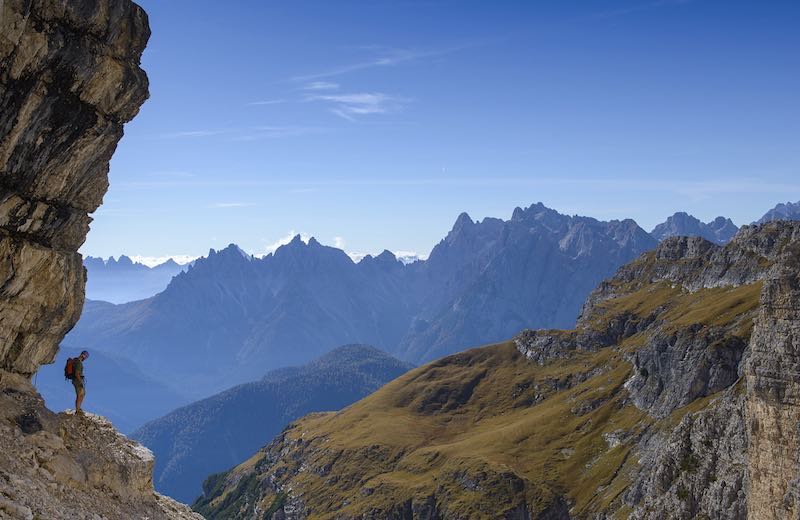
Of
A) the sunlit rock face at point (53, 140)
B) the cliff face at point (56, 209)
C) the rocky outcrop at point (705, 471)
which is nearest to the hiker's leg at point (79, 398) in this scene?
the cliff face at point (56, 209)

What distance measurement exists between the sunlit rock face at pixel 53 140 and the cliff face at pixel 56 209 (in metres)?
0.06

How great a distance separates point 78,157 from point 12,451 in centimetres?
1561

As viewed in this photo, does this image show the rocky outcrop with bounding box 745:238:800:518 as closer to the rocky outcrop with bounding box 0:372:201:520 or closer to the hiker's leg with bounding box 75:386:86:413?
the rocky outcrop with bounding box 0:372:201:520

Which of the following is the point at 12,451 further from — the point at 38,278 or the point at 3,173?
the point at 3,173

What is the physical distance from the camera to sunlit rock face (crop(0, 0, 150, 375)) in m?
34.1

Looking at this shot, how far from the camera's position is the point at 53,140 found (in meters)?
36.7

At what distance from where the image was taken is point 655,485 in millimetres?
157625

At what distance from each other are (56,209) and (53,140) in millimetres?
4237

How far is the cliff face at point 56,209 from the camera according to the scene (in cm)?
3353

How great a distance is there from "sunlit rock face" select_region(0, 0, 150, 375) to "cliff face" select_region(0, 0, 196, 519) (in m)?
0.06

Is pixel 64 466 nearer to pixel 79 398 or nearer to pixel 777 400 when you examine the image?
pixel 79 398

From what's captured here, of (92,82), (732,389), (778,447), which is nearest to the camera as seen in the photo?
(92,82)

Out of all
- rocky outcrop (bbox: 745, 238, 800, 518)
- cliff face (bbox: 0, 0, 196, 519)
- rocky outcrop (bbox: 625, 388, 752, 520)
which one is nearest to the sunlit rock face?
cliff face (bbox: 0, 0, 196, 519)

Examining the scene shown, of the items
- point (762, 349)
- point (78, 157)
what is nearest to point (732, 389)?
point (762, 349)
